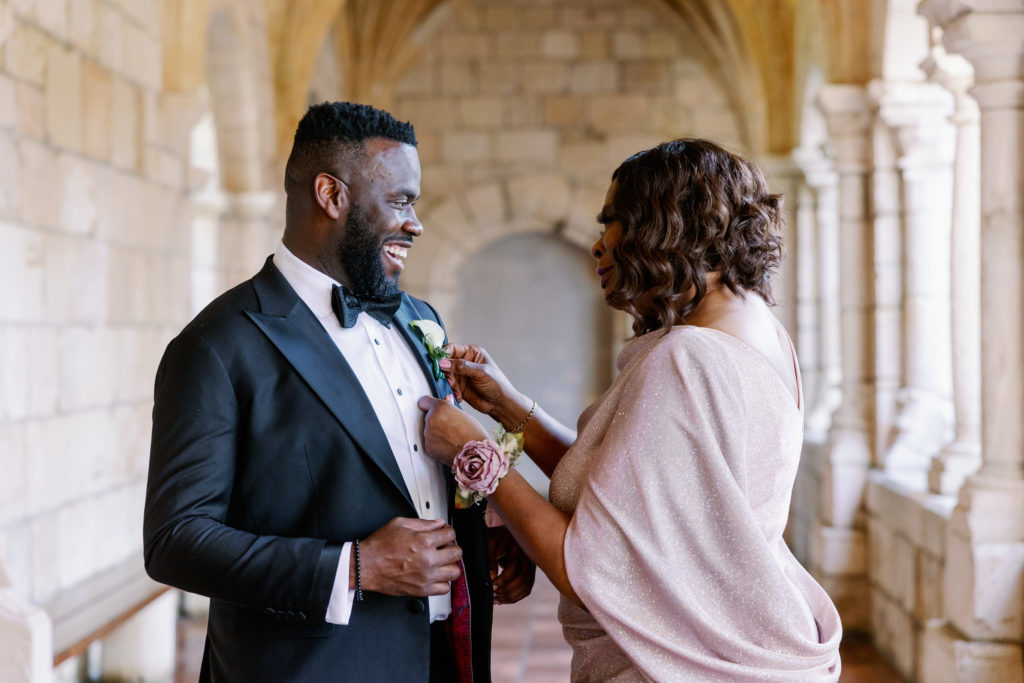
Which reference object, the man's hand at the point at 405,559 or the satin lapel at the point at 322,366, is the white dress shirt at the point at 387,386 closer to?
the satin lapel at the point at 322,366

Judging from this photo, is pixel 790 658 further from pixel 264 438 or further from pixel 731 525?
pixel 264 438

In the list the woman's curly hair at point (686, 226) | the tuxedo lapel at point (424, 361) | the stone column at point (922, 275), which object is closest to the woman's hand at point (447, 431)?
the tuxedo lapel at point (424, 361)

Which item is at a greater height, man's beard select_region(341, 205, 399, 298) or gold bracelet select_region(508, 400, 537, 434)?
man's beard select_region(341, 205, 399, 298)

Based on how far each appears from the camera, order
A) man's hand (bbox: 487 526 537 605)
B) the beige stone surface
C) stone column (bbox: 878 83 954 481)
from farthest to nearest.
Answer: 1. stone column (bbox: 878 83 954 481)
2. the beige stone surface
3. man's hand (bbox: 487 526 537 605)

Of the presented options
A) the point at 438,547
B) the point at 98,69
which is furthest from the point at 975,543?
the point at 98,69

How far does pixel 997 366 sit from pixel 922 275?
63.0 inches

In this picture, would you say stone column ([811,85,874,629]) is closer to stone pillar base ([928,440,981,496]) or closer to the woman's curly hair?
stone pillar base ([928,440,981,496])

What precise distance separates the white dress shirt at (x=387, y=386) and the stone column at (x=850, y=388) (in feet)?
13.5

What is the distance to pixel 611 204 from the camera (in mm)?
1724

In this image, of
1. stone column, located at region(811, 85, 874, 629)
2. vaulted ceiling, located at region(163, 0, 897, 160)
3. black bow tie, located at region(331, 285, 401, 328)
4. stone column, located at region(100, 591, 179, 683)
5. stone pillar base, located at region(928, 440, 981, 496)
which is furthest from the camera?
stone column, located at region(811, 85, 874, 629)

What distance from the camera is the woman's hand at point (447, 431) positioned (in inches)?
66.6

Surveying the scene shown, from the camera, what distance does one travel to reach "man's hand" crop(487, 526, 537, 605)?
1.96 metres

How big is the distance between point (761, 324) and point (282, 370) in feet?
2.47

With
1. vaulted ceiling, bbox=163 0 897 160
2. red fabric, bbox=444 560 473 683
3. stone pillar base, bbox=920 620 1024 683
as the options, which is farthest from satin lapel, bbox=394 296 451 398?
vaulted ceiling, bbox=163 0 897 160
